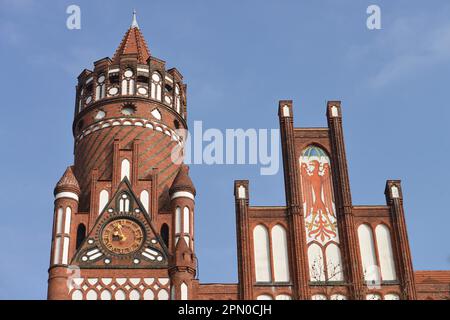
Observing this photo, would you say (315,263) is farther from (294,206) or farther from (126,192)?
(126,192)

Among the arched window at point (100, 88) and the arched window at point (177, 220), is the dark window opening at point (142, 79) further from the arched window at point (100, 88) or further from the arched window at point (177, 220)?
the arched window at point (177, 220)

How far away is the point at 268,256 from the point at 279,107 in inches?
220

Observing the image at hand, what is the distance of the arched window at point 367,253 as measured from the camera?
2462 centimetres

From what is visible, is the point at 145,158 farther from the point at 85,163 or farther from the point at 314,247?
the point at 314,247

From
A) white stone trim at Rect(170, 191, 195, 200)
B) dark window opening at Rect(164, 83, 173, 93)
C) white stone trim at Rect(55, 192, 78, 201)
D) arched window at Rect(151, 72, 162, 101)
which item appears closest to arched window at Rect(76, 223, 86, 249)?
white stone trim at Rect(55, 192, 78, 201)

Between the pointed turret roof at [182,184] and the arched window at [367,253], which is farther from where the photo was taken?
the pointed turret roof at [182,184]

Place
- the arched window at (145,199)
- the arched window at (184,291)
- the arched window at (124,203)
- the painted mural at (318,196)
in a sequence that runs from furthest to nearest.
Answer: the arched window at (145,199) → the arched window at (124,203) → the painted mural at (318,196) → the arched window at (184,291)

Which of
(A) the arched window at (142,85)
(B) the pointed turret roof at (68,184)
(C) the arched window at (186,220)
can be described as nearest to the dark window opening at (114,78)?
(A) the arched window at (142,85)

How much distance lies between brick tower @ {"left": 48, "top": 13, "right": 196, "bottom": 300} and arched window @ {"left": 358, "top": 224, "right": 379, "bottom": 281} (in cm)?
534

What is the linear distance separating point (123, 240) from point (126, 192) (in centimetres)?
200

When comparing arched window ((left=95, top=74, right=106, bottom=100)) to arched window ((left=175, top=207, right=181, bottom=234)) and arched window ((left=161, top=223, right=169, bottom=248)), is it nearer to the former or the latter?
arched window ((left=175, top=207, right=181, bottom=234))

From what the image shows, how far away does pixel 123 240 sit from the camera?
2617 cm

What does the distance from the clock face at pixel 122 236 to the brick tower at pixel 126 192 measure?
33 millimetres
